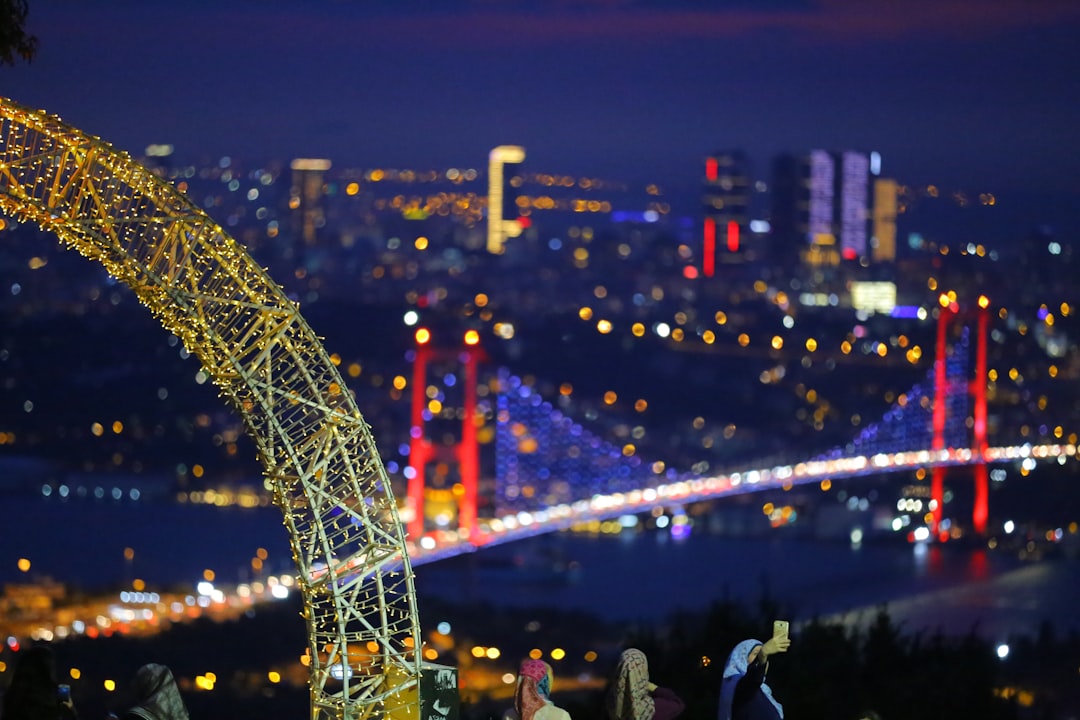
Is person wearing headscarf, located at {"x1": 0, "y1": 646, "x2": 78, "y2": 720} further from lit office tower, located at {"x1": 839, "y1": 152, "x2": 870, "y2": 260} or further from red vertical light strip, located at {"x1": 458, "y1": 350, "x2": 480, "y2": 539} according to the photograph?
lit office tower, located at {"x1": 839, "y1": 152, "x2": 870, "y2": 260}

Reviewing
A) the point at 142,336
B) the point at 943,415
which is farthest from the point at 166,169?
the point at 943,415

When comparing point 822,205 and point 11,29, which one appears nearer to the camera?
point 11,29

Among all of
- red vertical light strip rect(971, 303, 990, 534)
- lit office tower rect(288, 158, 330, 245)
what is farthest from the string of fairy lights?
lit office tower rect(288, 158, 330, 245)

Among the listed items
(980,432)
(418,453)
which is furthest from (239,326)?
(980,432)

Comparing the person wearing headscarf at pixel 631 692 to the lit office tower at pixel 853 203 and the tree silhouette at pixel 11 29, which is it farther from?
the lit office tower at pixel 853 203

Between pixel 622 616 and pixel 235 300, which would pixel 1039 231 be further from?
pixel 235 300

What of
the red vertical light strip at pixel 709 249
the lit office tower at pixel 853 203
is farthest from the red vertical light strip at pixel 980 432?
the red vertical light strip at pixel 709 249

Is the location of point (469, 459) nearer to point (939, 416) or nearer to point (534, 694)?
point (939, 416)
